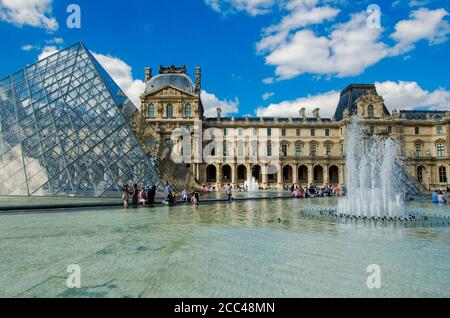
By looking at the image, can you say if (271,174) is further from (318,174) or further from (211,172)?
(211,172)

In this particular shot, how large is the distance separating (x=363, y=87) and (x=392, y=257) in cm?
5628

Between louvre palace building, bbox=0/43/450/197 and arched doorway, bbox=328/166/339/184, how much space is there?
162 millimetres

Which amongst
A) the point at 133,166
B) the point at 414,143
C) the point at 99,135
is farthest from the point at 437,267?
the point at 414,143

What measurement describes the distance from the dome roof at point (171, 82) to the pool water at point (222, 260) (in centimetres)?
4449

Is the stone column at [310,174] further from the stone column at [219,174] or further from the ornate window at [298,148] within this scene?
the stone column at [219,174]

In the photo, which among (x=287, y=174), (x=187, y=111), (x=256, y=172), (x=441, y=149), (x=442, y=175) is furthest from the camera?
(x=287, y=174)

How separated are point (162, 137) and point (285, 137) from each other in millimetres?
20755

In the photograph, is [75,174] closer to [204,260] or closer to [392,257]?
[204,260]

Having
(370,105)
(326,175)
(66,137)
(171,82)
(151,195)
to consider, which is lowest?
(151,195)

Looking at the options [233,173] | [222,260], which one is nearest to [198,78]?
[233,173]

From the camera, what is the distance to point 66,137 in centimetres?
1723

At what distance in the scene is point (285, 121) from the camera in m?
54.8
